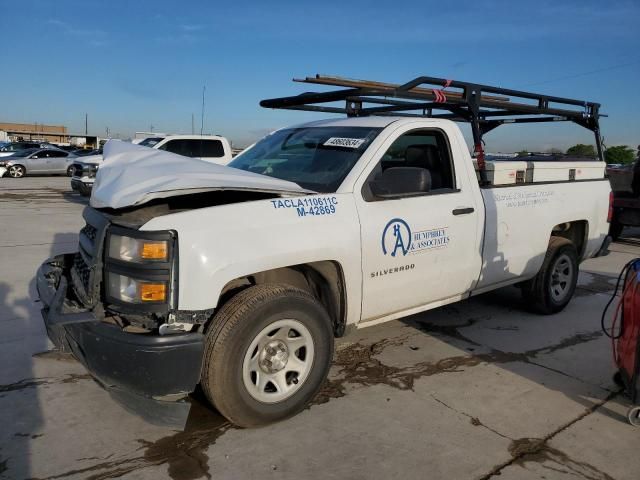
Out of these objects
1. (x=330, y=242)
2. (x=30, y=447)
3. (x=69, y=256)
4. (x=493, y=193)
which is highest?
(x=493, y=193)

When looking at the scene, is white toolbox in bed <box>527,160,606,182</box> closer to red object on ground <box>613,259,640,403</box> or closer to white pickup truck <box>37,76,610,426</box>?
white pickup truck <box>37,76,610,426</box>

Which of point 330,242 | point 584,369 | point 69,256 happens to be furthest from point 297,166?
point 584,369

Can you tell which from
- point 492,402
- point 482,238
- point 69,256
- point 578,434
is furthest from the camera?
point 482,238

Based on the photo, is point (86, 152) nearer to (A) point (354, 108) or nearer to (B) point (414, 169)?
→ (A) point (354, 108)

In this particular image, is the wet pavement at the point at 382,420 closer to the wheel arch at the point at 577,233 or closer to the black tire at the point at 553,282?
the black tire at the point at 553,282

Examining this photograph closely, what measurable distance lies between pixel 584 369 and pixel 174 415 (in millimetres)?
3231

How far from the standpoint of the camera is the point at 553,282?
18.6 feet

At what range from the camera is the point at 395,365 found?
4191 millimetres

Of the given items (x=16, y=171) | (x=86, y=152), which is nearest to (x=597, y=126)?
(x=16, y=171)

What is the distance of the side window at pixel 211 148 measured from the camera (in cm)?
1478

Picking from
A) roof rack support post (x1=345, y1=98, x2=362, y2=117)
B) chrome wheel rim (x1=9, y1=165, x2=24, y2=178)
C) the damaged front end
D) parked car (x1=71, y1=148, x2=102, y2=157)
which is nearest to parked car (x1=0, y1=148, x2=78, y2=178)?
chrome wheel rim (x1=9, y1=165, x2=24, y2=178)

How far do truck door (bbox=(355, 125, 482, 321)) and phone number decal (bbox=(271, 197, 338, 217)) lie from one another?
24cm

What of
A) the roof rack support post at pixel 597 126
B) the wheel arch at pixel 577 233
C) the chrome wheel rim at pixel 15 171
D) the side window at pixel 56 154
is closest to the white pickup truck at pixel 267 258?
the wheel arch at pixel 577 233

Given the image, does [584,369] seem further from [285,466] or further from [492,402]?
[285,466]
